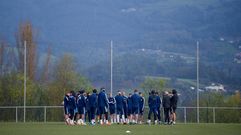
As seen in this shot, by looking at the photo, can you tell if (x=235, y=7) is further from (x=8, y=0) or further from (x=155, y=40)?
(x=8, y=0)

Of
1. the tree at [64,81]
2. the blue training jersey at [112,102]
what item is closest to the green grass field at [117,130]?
the blue training jersey at [112,102]

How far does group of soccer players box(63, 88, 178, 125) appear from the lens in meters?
38.3

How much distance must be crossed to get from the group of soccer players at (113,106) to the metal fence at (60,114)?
7.59 metres

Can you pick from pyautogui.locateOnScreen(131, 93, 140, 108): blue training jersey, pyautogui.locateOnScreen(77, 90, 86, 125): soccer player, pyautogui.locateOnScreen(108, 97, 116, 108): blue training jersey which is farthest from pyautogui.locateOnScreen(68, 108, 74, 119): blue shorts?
pyautogui.locateOnScreen(131, 93, 140, 108): blue training jersey

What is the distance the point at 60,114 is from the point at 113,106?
375 inches

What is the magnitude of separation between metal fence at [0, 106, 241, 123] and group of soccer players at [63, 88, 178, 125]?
7586 millimetres

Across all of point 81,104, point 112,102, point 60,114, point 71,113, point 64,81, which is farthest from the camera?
point 64,81

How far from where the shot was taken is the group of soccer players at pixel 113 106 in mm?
38312

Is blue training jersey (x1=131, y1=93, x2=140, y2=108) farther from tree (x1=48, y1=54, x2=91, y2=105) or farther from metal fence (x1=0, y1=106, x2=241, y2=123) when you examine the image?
tree (x1=48, y1=54, x2=91, y2=105)

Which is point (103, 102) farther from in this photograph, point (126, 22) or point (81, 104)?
point (126, 22)

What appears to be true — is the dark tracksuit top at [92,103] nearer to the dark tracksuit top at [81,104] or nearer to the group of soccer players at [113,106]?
the group of soccer players at [113,106]

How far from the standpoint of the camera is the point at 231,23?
11081cm

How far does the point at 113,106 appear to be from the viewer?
40.2m

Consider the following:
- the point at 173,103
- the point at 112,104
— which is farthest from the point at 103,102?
the point at 173,103
